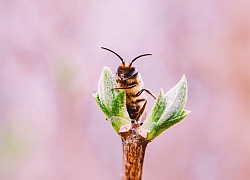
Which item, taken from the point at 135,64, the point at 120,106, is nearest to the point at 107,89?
the point at 120,106

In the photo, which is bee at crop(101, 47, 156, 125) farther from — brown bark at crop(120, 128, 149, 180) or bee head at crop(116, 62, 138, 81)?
brown bark at crop(120, 128, 149, 180)

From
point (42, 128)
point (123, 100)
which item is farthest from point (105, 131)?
point (123, 100)

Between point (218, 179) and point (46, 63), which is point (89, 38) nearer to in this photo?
point (46, 63)

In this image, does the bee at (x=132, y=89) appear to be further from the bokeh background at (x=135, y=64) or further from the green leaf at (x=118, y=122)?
the bokeh background at (x=135, y=64)

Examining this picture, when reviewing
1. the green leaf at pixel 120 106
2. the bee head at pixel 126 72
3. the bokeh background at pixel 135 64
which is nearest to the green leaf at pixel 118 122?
the green leaf at pixel 120 106

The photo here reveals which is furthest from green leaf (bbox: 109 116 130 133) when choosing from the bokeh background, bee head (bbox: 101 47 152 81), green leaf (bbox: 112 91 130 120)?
the bokeh background
